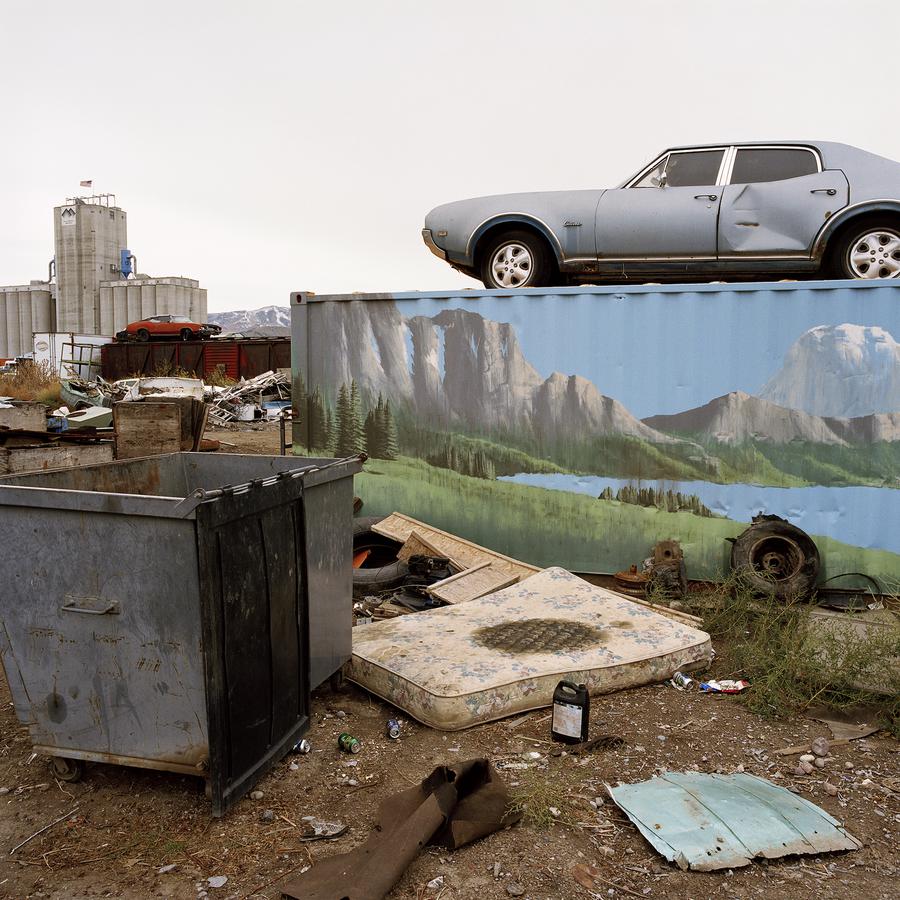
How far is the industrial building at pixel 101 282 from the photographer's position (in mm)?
57781

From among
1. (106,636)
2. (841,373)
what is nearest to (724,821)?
(106,636)

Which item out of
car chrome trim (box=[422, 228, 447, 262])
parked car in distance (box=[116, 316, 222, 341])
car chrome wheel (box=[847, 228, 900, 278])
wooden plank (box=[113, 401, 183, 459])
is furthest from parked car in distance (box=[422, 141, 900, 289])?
parked car in distance (box=[116, 316, 222, 341])

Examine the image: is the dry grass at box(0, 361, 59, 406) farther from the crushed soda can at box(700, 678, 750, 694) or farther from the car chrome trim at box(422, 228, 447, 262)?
the crushed soda can at box(700, 678, 750, 694)

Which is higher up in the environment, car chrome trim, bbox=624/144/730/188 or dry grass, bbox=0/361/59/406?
car chrome trim, bbox=624/144/730/188

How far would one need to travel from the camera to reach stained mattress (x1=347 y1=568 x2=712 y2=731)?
4.04m

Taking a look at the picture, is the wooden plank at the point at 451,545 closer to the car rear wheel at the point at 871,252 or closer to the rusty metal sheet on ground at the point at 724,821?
the rusty metal sheet on ground at the point at 724,821

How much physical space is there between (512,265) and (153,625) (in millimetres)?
5560

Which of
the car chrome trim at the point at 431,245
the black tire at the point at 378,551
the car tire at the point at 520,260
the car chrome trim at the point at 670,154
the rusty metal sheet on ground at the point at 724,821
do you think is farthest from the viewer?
the car chrome trim at the point at 431,245

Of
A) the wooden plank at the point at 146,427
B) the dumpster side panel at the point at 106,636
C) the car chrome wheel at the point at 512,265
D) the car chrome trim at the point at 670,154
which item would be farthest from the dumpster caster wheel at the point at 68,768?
the car chrome trim at the point at 670,154

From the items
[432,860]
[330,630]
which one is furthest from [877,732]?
[330,630]

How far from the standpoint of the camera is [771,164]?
723 centimetres

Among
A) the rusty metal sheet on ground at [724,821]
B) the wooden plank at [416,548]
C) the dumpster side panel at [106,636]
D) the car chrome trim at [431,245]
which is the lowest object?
the rusty metal sheet on ground at [724,821]

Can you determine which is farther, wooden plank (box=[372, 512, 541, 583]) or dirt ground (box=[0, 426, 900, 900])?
wooden plank (box=[372, 512, 541, 583])

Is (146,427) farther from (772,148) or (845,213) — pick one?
(845,213)
